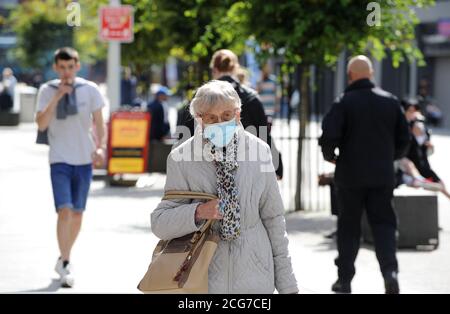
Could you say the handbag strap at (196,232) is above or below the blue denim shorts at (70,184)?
above

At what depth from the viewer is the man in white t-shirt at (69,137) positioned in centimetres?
901

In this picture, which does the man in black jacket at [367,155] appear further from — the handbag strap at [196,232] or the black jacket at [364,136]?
the handbag strap at [196,232]

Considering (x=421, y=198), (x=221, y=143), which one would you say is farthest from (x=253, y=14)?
(x=221, y=143)

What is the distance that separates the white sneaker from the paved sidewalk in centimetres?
8

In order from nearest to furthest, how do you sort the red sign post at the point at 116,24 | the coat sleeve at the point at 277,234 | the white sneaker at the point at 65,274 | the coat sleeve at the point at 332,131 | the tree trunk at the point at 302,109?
the coat sleeve at the point at 277,234, the coat sleeve at the point at 332,131, the white sneaker at the point at 65,274, the tree trunk at the point at 302,109, the red sign post at the point at 116,24

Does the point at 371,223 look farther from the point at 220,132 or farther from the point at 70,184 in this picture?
the point at 220,132

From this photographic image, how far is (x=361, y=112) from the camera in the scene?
832cm

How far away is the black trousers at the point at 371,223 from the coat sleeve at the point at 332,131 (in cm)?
34

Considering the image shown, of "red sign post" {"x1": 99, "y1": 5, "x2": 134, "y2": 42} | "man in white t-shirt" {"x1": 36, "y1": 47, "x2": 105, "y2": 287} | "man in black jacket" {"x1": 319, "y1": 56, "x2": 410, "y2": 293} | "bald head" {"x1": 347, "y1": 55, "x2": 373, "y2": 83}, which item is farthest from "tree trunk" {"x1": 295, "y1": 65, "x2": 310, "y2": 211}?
"man in black jacket" {"x1": 319, "y1": 56, "x2": 410, "y2": 293}

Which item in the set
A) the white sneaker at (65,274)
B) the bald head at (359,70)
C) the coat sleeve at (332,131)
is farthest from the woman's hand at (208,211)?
the white sneaker at (65,274)

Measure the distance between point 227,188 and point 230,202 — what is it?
60 mm

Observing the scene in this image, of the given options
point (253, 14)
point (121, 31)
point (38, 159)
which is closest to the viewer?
point (253, 14)
